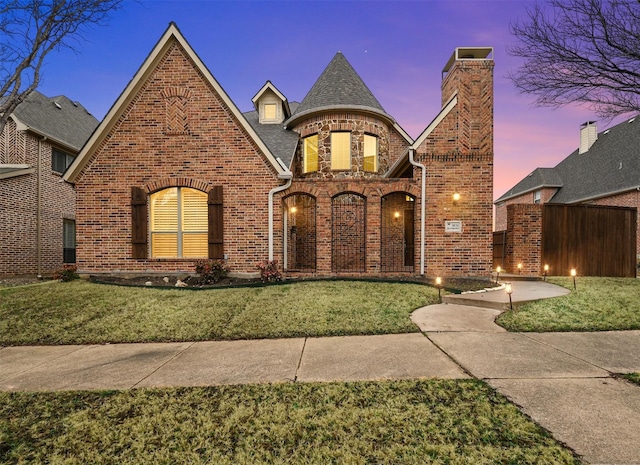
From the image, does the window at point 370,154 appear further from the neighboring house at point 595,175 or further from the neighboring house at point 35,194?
the neighboring house at point 35,194

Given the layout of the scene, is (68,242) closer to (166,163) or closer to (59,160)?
(59,160)

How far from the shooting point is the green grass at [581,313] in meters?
4.91

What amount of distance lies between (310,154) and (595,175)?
2050cm

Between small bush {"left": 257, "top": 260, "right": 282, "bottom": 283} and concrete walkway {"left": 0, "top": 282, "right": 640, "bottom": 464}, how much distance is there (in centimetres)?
450

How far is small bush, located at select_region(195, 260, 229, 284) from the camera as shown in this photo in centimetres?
893

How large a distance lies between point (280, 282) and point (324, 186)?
367cm

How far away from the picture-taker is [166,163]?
31.4 ft

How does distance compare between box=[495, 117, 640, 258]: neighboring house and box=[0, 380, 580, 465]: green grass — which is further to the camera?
box=[495, 117, 640, 258]: neighboring house

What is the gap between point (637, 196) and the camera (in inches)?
653

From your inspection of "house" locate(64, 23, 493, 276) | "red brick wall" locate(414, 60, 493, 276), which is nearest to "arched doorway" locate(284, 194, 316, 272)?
"house" locate(64, 23, 493, 276)

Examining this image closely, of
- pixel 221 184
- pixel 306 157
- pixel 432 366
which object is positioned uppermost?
pixel 306 157

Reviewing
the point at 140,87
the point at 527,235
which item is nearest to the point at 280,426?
the point at 140,87

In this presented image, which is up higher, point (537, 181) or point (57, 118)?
point (57, 118)

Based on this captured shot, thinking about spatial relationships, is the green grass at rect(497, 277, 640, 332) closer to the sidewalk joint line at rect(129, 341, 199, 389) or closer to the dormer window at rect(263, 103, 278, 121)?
the sidewalk joint line at rect(129, 341, 199, 389)
